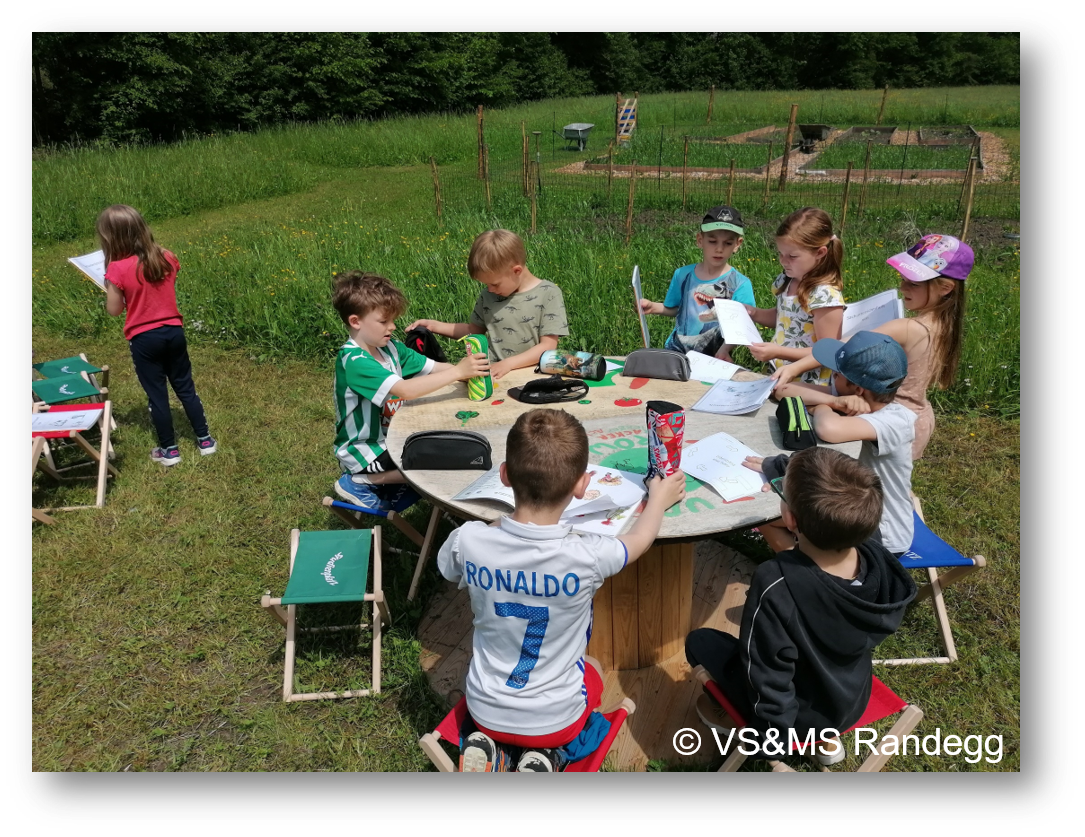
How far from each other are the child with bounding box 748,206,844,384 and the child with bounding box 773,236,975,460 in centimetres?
50

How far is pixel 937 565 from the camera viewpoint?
314 centimetres

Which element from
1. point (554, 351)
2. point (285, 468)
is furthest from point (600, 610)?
point (285, 468)

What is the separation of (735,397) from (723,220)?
4.32ft

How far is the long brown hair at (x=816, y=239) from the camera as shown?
12.5 feet

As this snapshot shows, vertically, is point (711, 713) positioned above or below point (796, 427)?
below

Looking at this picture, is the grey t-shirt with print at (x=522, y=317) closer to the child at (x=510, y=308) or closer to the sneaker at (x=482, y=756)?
the child at (x=510, y=308)

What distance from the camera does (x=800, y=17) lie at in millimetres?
2146

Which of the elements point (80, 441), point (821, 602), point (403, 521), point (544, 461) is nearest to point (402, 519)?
point (403, 521)

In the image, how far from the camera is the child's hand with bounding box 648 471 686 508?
2568mm

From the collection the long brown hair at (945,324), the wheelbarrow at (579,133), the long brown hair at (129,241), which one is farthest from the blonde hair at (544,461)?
the wheelbarrow at (579,133)

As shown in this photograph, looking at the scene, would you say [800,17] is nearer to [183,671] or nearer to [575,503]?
[575,503]

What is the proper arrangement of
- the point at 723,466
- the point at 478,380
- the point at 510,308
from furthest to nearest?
the point at 510,308 < the point at 478,380 < the point at 723,466

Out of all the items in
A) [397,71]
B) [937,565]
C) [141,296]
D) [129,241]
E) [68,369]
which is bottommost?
[68,369]

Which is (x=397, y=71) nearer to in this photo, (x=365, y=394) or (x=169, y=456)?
(x=169, y=456)
